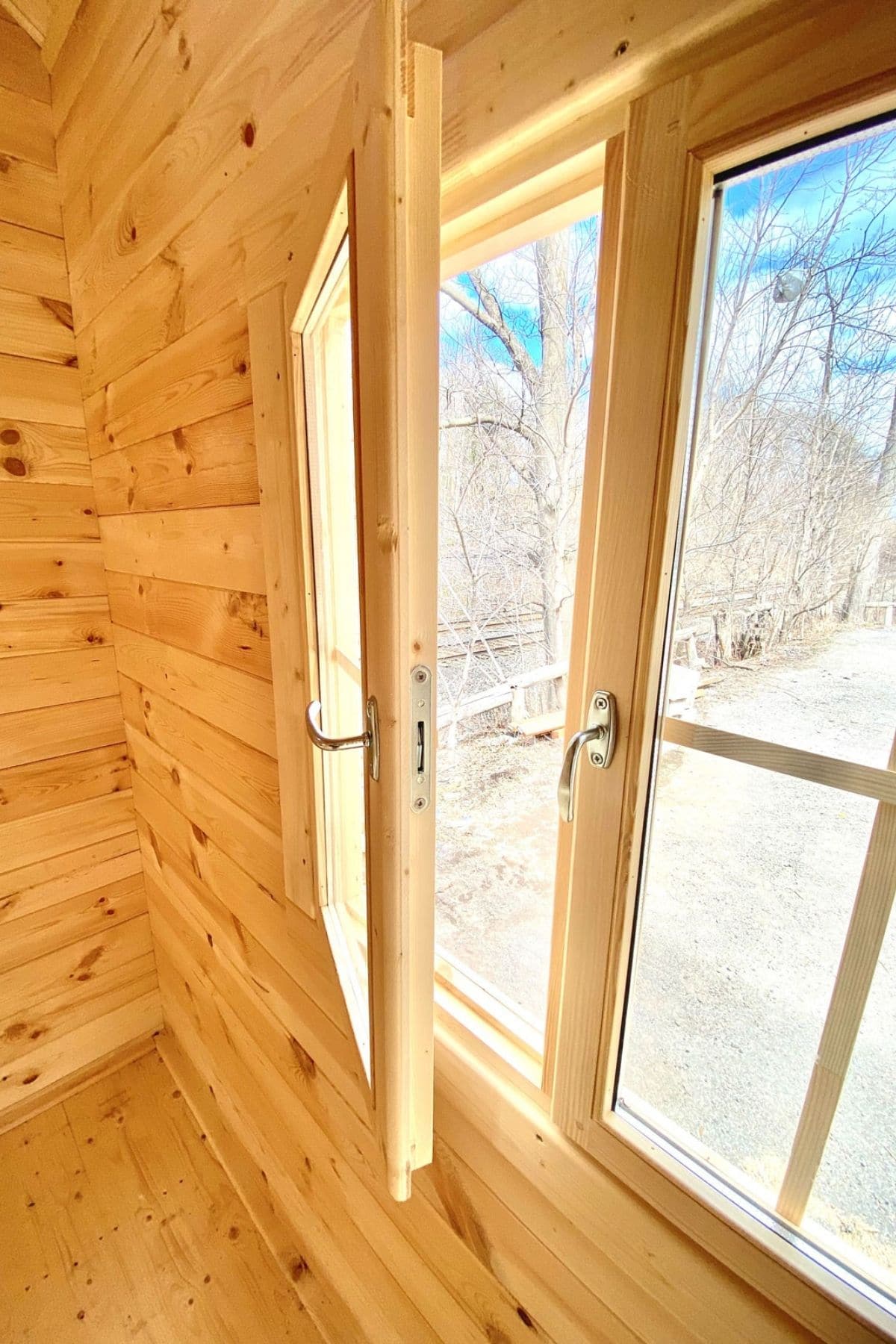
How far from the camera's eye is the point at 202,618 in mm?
1159

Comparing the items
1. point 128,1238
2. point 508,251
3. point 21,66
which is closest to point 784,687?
point 508,251

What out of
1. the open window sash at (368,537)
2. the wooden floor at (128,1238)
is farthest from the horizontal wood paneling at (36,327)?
the wooden floor at (128,1238)

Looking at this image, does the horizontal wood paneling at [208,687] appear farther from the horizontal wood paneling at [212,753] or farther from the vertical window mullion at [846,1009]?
the vertical window mullion at [846,1009]

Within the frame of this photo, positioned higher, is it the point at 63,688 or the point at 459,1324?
the point at 63,688

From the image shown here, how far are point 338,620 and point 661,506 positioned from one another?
0.58 m

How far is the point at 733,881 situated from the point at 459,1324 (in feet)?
3.24

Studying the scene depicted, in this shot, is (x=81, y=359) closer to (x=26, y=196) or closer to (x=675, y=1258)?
(x=26, y=196)

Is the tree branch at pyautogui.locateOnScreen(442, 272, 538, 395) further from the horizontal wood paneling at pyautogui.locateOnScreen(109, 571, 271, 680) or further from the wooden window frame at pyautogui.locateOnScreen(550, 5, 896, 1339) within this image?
the horizontal wood paneling at pyautogui.locateOnScreen(109, 571, 271, 680)

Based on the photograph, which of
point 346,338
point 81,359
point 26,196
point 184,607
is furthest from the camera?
point 81,359

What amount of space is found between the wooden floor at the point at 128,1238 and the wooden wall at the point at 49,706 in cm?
19

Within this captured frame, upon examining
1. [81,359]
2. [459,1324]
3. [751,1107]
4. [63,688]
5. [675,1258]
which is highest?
[81,359]

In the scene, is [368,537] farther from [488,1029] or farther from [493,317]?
[488,1029]

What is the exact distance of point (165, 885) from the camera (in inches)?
66.1

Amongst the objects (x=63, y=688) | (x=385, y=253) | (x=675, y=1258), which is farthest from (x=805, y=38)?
(x=63, y=688)
